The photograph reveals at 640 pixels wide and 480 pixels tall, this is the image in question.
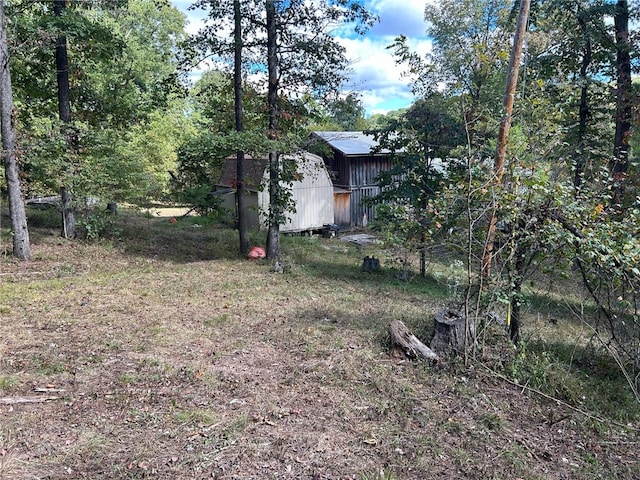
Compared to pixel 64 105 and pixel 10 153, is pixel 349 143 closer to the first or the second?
pixel 64 105

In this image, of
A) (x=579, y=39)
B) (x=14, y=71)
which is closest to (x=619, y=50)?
(x=579, y=39)

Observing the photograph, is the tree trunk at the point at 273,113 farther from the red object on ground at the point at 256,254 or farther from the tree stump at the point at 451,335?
the tree stump at the point at 451,335

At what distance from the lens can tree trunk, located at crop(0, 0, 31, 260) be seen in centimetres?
791

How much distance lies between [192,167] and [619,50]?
12.0 m

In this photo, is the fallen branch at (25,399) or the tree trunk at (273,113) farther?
the tree trunk at (273,113)

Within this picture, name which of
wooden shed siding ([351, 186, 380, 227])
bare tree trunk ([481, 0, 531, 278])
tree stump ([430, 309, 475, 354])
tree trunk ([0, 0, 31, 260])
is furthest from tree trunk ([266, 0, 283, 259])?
wooden shed siding ([351, 186, 380, 227])

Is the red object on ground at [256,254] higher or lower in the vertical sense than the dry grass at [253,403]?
higher

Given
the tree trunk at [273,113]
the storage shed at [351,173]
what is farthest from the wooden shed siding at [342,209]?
the tree trunk at [273,113]

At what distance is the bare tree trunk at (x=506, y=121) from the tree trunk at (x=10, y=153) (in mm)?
8599

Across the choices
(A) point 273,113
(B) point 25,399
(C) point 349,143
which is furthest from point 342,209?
(B) point 25,399

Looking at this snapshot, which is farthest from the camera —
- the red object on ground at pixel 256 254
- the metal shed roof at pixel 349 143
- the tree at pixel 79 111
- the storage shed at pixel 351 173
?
the storage shed at pixel 351 173

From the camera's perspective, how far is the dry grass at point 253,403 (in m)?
3.08

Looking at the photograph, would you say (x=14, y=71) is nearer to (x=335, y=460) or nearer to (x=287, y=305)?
(x=287, y=305)

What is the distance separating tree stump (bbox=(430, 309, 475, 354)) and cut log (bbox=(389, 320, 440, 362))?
0.42 feet
